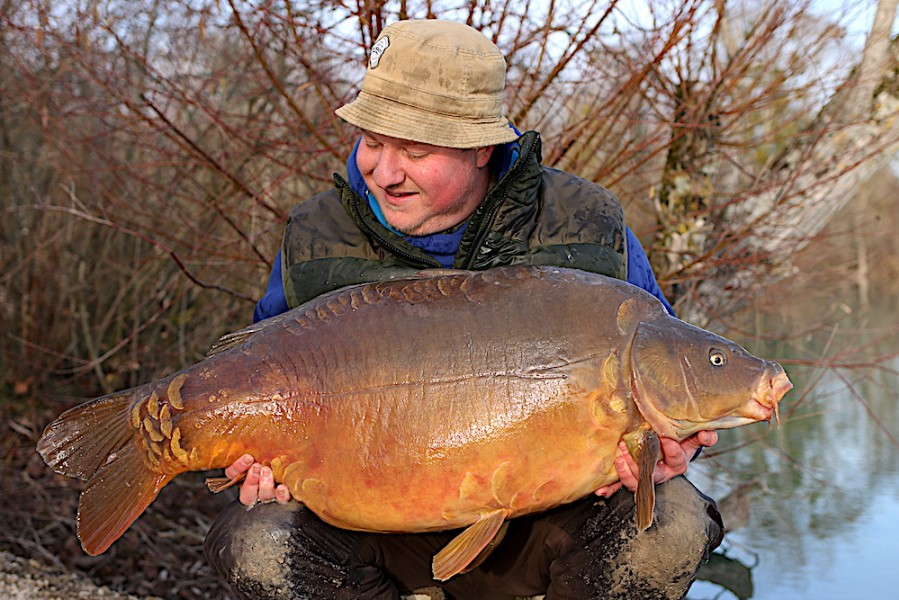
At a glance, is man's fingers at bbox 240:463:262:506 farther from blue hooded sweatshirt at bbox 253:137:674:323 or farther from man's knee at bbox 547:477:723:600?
man's knee at bbox 547:477:723:600

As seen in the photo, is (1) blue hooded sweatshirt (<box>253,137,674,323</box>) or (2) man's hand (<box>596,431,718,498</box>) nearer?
(2) man's hand (<box>596,431,718,498</box>)

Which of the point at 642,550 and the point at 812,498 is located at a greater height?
the point at 642,550

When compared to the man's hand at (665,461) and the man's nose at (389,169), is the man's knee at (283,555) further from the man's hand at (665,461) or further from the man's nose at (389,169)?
the man's nose at (389,169)

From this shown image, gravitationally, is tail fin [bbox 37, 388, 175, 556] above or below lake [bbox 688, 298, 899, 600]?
above

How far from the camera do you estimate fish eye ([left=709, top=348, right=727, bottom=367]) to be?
1.80 m

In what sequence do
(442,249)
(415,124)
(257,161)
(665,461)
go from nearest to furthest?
(665,461) → (415,124) → (442,249) → (257,161)

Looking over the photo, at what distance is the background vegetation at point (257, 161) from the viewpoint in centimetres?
332

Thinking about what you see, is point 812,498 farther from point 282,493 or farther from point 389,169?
point 282,493

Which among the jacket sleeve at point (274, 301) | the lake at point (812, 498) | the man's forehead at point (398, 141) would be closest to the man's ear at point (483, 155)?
the man's forehead at point (398, 141)

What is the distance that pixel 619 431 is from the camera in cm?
179

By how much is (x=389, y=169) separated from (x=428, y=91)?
204 mm

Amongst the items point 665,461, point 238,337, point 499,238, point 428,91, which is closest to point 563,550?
point 665,461

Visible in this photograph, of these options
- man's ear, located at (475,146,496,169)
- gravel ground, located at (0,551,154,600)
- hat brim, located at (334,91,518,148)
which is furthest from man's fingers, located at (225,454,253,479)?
gravel ground, located at (0,551,154,600)

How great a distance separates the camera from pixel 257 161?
404 cm
